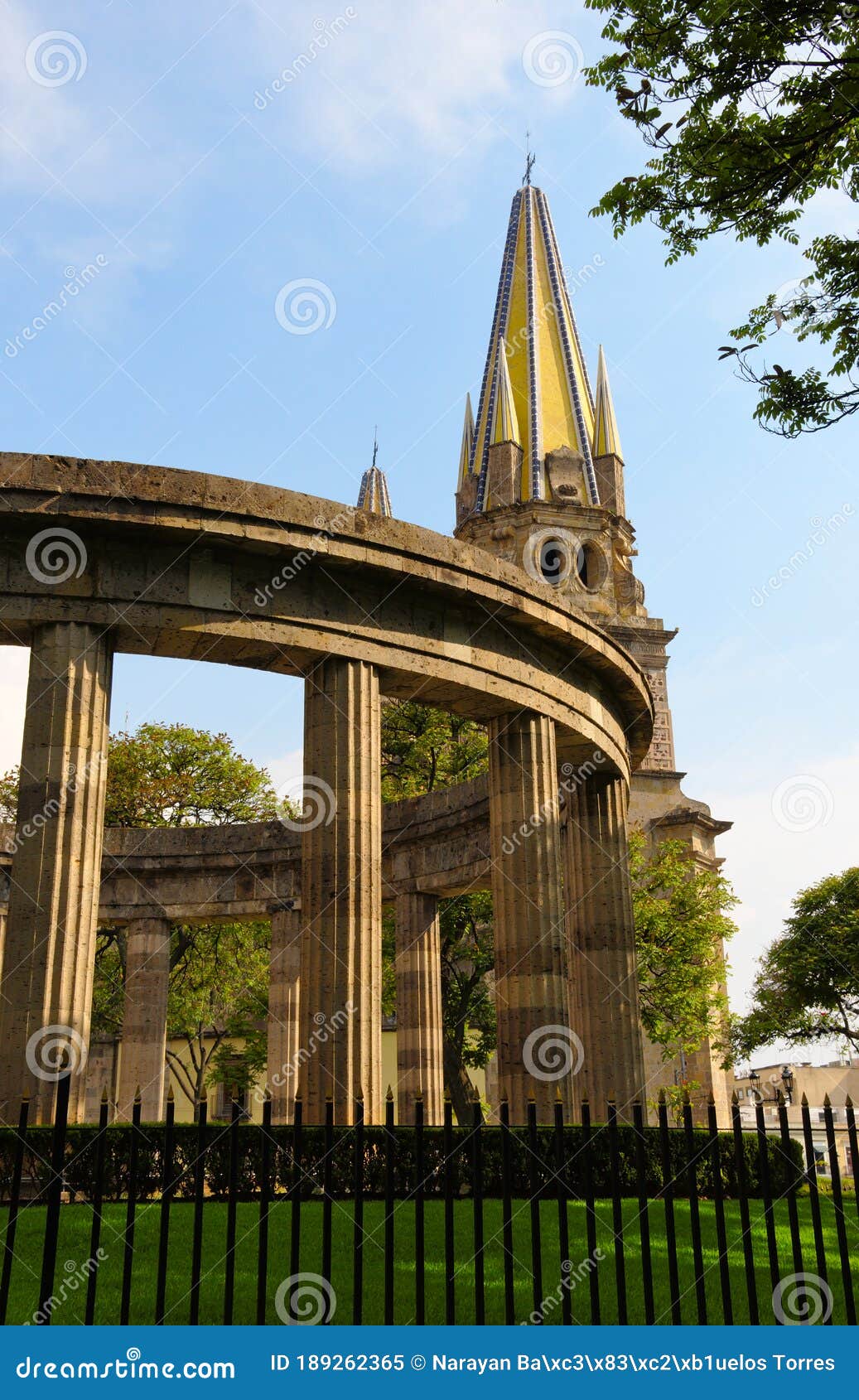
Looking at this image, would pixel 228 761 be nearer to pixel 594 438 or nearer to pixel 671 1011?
pixel 671 1011

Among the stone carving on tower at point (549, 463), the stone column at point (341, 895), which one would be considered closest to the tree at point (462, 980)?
the stone column at point (341, 895)

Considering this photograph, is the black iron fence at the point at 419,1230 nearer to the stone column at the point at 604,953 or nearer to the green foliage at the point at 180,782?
the stone column at the point at 604,953

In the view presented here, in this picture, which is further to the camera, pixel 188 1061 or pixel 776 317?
pixel 188 1061

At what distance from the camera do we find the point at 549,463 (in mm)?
69125

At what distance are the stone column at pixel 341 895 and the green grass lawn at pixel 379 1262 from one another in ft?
9.94

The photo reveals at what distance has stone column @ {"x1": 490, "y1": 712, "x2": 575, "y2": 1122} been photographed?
19031 millimetres

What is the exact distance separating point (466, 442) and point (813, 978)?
42231 millimetres

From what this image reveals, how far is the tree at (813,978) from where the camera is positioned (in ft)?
148

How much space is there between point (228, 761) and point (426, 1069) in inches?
702

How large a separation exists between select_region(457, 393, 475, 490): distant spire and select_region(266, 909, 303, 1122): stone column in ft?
156

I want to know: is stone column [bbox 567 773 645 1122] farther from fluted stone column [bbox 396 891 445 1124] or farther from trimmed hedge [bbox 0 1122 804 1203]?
trimmed hedge [bbox 0 1122 804 1203]

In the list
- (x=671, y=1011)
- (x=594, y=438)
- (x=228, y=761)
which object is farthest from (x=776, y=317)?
(x=594, y=438)

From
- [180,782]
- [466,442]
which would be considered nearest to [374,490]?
[466,442]

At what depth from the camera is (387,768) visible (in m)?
40.7
